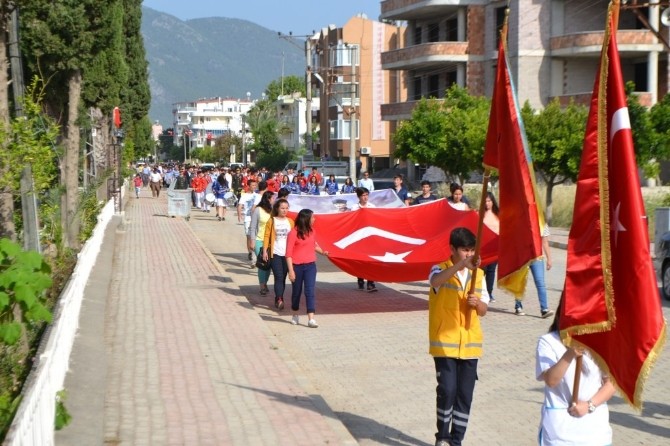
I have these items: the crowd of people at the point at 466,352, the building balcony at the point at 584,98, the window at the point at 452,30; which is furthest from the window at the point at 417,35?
the crowd of people at the point at 466,352

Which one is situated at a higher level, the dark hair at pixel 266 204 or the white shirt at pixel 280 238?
the dark hair at pixel 266 204

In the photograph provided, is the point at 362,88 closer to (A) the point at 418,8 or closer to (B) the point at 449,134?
(A) the point at 418,8

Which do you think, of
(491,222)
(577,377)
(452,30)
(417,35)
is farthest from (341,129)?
(577,377)

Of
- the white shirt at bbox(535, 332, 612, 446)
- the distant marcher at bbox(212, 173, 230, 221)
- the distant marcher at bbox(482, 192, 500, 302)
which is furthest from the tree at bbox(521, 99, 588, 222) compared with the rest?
the white shirt at bbox(535, 332, 612, 446)

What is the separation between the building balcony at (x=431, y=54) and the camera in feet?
176

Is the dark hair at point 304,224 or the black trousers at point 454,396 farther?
the dark hair at point 304,224

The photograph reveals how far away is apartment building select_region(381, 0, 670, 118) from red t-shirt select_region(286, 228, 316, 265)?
3496cm

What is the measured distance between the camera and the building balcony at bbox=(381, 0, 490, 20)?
53.7 metres

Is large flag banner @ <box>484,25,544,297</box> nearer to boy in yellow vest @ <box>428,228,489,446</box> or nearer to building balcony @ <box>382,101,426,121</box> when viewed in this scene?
boy in yellow vest @ <box>428,228,489,446</box>

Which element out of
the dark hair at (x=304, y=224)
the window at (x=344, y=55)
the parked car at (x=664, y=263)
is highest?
the window at (x=344, y=55)

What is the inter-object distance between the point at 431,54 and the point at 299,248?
135ft

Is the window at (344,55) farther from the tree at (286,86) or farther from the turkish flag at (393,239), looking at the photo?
the turkish flag at (393,239)

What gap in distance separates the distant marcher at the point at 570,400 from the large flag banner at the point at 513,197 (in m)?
0.80

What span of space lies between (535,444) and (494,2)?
46331 millimetres
